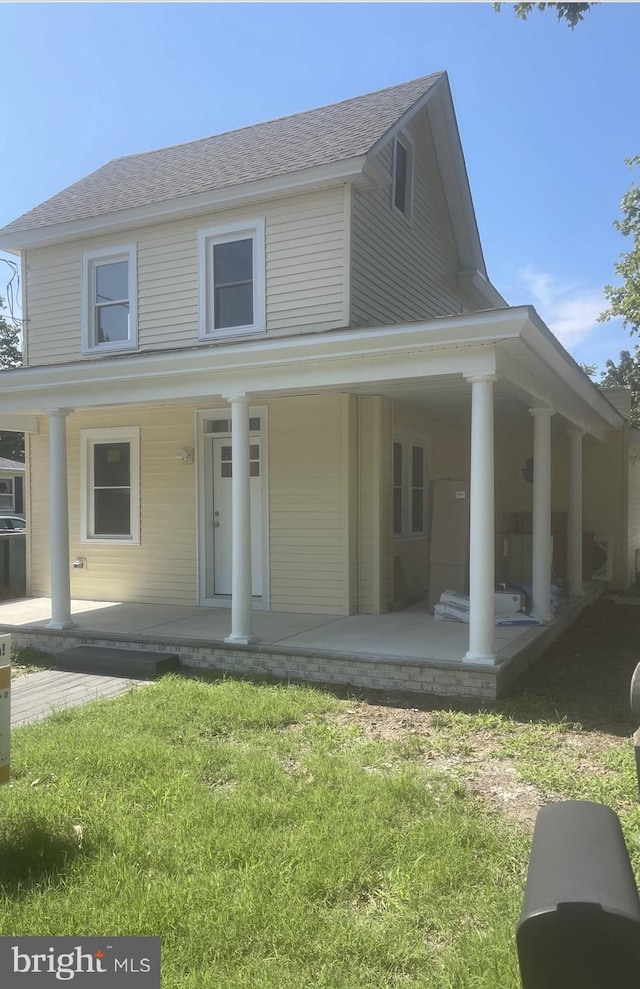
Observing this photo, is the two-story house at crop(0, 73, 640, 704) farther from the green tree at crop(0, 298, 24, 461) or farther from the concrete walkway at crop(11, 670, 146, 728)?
the green tree at crop(0, 298, 24, 461)

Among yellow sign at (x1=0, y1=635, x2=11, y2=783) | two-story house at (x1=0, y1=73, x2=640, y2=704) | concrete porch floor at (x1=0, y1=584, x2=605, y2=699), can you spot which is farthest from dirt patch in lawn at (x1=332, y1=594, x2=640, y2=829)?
yellow sign at (x1=0, y1=635, x2=11, y2=783)

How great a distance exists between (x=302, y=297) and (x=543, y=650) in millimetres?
4862

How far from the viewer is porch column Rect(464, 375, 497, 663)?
6035 mm

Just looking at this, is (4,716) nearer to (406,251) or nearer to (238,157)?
(406,251)

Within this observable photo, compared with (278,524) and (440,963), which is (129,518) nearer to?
(278,524)

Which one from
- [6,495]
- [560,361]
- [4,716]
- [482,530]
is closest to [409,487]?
[560,361]

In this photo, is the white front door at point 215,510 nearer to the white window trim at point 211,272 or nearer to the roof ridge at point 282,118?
the white window trim at point 211,272

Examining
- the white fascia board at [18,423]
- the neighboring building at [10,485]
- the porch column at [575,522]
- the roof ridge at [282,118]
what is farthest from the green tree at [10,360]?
the porch column at [575,522]

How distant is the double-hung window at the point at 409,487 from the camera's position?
975 cm

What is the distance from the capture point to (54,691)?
21.5 ft

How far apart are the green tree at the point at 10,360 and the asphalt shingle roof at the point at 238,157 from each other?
29.5m

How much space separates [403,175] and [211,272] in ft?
10.4

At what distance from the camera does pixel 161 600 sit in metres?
9.88

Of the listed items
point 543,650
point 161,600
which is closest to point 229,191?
point 161,600
